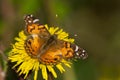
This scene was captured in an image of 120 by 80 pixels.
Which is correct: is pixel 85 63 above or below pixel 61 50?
below

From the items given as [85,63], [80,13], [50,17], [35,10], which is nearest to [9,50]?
[85,63]

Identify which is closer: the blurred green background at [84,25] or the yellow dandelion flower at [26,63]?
the yellow dandelion flower at [26,63]

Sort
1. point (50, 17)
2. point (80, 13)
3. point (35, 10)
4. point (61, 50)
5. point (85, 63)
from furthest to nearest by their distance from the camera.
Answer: point (80, 13)
point (35, 10)
point (50, 17)
point (85, 63)
point (61, 50)

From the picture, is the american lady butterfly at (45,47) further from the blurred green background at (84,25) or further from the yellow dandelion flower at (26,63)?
the blurred green background at (84,25)

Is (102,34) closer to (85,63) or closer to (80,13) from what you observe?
(80,13)

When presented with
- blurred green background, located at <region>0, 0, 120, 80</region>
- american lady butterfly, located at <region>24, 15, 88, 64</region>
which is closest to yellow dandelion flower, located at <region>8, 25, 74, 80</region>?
american lady butterfly, located at <region>24, 15, 88, 64</region>

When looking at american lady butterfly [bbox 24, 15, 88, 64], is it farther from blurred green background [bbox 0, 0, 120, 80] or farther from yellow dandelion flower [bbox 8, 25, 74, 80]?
blurred green background [bbox 0, 0, 120, 80]

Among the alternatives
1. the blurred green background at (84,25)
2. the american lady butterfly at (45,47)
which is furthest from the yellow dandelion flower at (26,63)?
the blurred green background at (84,25)
